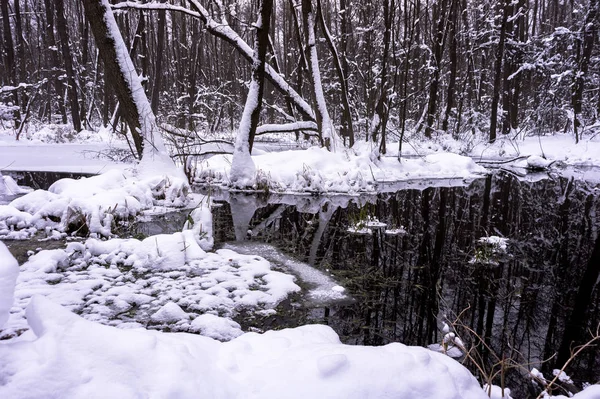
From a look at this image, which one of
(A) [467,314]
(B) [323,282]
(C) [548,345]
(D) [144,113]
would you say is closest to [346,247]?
(B) [323,282]

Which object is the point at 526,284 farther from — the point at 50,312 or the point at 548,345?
the point at 50,312

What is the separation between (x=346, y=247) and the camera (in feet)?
16.6

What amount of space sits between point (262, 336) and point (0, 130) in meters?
22.0

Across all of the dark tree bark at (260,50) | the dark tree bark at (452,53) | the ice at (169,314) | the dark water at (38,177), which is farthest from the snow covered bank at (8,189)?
the dark tree bark at (452,53)

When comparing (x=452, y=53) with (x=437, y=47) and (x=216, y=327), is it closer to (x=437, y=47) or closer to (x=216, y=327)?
(x=437, y=47)

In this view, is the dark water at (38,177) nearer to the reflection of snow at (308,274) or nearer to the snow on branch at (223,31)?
the snow on branch at (223,31)

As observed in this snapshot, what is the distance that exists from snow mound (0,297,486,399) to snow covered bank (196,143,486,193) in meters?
7.20

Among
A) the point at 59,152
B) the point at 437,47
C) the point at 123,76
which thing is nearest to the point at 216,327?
the point at 123,76

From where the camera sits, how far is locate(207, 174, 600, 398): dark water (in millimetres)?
2914

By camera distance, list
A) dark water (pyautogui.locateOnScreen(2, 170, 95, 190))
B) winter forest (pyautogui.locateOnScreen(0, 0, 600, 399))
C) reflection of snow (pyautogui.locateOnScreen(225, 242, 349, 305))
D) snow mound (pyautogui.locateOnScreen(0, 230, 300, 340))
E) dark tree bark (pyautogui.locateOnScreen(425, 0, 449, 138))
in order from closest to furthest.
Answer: winter forest (pyautogui.locateOnScreen(0, 0, 600, 399)) < snow mound (pyautogui.locateOnScreen(0, 230, 300, 340)) < reflection of snow (pyautogui.locateOnScreen(225, 242, 349, 305)) < dark water (pyautogui.locateOnScreen(2, 170, 95, 190)) < dark tree bark (pyautogui.locateOnScreen(425, 0, 449, 138))

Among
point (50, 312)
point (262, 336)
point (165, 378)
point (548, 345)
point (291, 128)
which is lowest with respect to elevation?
point (548, 345)

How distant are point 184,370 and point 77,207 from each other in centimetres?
442

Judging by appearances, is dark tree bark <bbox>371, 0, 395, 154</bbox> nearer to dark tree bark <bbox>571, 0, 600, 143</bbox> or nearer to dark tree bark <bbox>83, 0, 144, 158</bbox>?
dark tree bark <bbox>83, 0, 144, 158</bbox>

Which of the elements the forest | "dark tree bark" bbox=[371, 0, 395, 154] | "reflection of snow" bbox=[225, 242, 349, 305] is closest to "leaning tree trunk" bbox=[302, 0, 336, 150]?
the forest
